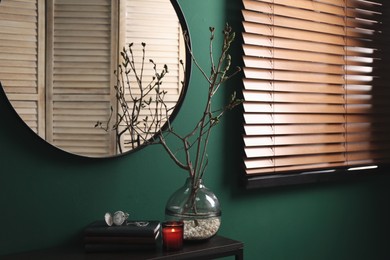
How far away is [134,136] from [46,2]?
1.83 ft

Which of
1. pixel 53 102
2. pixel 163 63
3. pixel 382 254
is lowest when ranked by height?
pixel 382 254

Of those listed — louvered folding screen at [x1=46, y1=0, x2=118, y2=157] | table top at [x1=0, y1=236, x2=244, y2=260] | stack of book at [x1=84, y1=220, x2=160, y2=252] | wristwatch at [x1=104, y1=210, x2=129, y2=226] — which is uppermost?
louvered folding screen at [x1=46, y1=0, x2=118, y2=157]

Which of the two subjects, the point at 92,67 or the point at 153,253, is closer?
the point at 153,253

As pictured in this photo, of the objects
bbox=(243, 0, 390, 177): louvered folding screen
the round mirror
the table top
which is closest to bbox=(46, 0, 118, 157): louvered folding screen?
the round mirror

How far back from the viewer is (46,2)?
1750mm

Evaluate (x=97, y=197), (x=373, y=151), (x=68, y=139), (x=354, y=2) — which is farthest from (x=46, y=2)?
(x=373, y=151)

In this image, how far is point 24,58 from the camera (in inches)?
67.4

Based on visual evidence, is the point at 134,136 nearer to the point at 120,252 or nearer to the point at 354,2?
the point at 120,252

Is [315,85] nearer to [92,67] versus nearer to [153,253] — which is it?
[92,67]

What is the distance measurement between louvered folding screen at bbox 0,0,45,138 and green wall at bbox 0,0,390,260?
0.06m

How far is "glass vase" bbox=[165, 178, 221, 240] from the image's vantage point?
5.81ft

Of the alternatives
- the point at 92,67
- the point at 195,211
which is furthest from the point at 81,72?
the point at 195,211

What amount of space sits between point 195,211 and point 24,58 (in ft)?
2.53

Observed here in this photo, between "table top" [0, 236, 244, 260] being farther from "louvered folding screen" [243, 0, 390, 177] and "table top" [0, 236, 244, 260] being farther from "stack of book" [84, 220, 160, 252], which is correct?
"louvered folding screen" [243, 0, 390, 177]
